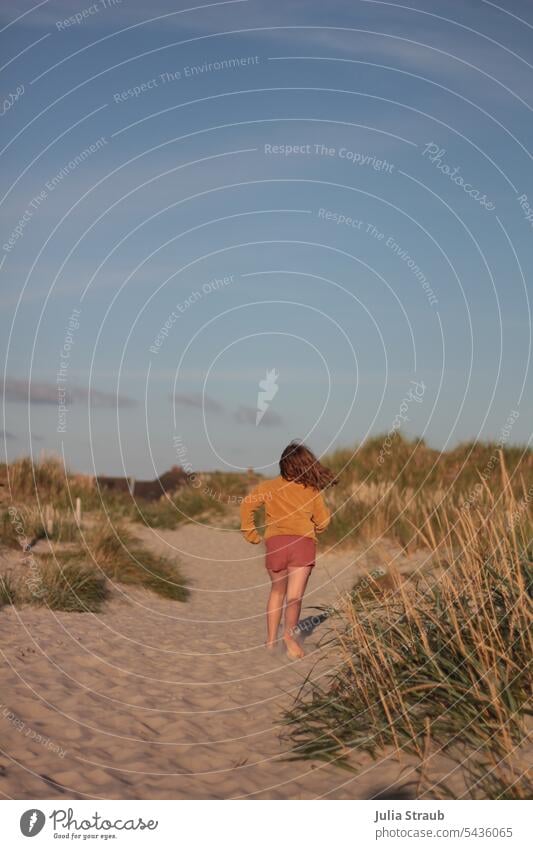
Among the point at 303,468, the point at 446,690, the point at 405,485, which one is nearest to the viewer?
the point at 446,690

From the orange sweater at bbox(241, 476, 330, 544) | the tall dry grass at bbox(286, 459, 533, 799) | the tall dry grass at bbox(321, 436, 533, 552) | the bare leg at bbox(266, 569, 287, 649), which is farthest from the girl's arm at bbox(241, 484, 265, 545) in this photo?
the tall dry grass at bbox(321, 436, 533, 552)

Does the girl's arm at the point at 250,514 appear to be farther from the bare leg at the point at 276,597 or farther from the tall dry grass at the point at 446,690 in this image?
the tall dry grass at the point at 446,690

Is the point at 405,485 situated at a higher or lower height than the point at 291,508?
higher

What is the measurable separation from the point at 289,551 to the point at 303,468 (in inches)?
32.2

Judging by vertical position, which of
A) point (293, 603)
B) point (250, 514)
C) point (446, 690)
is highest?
point (250, 514)

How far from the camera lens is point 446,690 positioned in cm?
564

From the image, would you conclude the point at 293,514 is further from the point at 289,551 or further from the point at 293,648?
the point at 293,648

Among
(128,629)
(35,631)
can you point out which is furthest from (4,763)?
(128,629)

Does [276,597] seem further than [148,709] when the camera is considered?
Yes

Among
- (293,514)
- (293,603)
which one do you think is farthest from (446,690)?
(293,603)

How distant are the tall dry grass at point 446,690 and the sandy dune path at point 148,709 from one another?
0.24 m

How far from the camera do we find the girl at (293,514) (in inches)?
341
